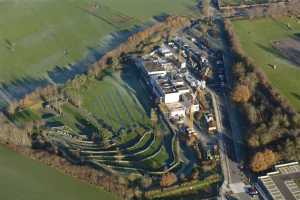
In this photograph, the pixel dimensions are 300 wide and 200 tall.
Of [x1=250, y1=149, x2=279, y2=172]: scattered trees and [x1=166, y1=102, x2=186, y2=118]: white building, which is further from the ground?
[x1=166, y1=102, x2=186, y2=118]: white building

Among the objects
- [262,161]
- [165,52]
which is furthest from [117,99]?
[262,161]

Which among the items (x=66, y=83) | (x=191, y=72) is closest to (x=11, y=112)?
(x=66, y=83)

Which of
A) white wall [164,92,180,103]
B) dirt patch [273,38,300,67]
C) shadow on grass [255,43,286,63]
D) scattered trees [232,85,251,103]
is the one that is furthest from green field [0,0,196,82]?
scattered trees [232,85,251,103]

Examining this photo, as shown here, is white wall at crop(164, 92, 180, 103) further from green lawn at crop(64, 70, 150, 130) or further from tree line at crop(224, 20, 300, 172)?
tree line at crop(224, 20, 300, 172)

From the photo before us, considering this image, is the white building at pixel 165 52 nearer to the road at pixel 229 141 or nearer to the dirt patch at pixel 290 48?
the road at pixel 229 141

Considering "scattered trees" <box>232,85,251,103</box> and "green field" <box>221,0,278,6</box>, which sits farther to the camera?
"green field" <box>221,0,278,6</box>

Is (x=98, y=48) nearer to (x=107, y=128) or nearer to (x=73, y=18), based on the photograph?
(x=73, y=18)

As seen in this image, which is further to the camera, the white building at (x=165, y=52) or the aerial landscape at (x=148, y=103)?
the white building at (x=165, y=52)

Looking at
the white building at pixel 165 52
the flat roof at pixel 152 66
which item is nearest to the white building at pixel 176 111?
the flat roof at pixel 152 66
